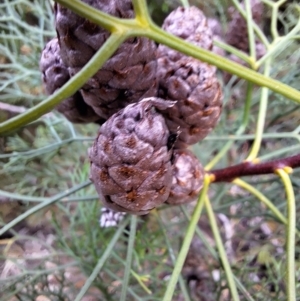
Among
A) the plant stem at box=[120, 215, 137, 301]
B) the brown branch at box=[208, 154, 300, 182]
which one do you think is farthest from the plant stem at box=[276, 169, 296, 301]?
the plant stem at box=[120, 215, 137, 301]

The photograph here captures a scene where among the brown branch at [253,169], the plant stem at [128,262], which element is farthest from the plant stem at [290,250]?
the plant stem at [128,262]

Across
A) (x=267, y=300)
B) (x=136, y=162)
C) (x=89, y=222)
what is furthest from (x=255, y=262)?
(x=136, y=162)

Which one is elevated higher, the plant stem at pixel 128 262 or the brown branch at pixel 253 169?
the brown branch at pixel 253 169

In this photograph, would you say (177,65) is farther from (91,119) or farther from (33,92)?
(33,92)

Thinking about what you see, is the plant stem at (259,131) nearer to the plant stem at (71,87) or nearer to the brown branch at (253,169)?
the brown branch at (253,169)

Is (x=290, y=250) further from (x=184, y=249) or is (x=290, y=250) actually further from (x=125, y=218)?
(x=125, y=218)

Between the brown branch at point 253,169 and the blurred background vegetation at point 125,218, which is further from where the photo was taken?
the blurred background vegetation at point 125,218
